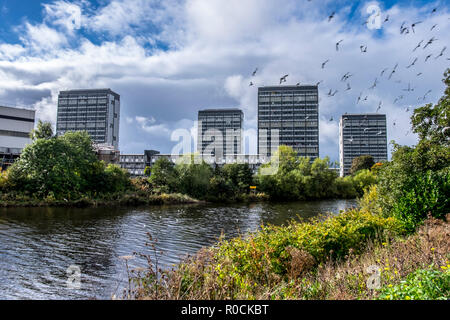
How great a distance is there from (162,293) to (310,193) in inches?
2076

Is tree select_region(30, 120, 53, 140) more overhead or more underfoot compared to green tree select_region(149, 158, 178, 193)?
more overhead

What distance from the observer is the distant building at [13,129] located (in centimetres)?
5738

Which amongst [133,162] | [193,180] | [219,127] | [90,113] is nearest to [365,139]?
[219,127]

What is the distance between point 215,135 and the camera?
427 ft

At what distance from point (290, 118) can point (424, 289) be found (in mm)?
114842

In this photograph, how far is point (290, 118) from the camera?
11550cm

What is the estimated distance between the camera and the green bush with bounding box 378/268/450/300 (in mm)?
3910

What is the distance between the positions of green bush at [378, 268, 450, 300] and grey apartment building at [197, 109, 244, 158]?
113854mm

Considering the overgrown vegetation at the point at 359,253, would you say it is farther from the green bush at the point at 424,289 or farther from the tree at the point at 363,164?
the tree at the point at 363,164

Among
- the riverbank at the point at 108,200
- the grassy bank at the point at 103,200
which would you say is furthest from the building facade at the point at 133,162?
the grassy bank at the point at 103,200

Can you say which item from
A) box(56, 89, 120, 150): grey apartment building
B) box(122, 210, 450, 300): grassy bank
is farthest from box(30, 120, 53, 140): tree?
box(56, 89, 120, 150): grey apartment building

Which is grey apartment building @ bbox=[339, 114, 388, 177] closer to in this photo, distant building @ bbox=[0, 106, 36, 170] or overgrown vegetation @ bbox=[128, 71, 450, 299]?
distant building @ bbox=[0, 106, 36, 170]
